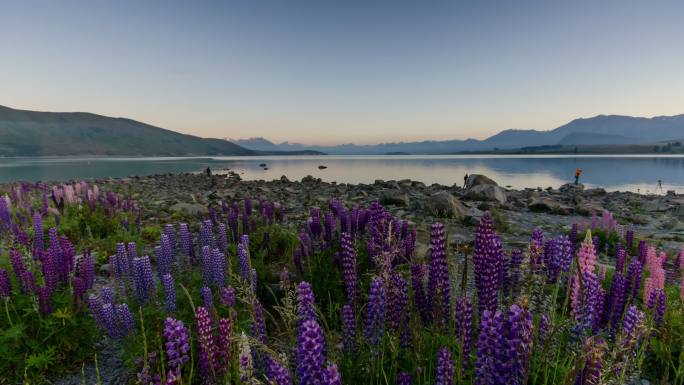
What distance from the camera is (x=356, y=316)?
3561 millimetres

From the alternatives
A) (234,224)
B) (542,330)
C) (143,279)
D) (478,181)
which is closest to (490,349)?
(542,330)

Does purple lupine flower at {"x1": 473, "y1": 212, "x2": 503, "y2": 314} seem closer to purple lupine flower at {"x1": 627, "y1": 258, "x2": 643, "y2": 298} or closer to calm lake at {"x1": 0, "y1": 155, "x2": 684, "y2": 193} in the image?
purple lupine flower at {"x1": 627, "y1": 258, "x2": 643, "y2": 298}

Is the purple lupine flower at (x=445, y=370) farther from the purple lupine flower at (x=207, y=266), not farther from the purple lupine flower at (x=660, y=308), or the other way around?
the purple lupine flower at (x=207, y=266)

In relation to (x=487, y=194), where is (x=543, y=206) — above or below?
below

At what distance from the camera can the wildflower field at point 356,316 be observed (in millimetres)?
2027

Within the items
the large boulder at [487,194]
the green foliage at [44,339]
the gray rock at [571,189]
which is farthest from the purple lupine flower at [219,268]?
the gray rock at [571,189]

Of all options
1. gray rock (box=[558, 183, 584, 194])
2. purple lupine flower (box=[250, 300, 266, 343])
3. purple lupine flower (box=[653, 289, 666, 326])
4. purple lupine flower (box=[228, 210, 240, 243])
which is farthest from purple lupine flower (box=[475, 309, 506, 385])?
gray rock (box=[558, 183, 584, 194])

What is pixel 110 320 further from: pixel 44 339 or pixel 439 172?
pixel 439 172

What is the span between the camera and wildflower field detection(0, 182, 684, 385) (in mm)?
2027

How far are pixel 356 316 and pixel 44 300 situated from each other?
353 centimetres

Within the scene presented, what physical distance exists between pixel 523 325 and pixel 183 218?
41.0 feet

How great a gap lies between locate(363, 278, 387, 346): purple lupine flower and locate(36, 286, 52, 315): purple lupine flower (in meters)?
3.68

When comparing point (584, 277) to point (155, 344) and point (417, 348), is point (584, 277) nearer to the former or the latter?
point (417, 348)

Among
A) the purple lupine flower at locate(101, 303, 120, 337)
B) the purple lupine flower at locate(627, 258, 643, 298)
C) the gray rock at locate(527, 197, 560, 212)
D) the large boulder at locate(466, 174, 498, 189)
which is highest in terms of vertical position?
the purple lupine flower at locate(627, 258, 643, 298)
